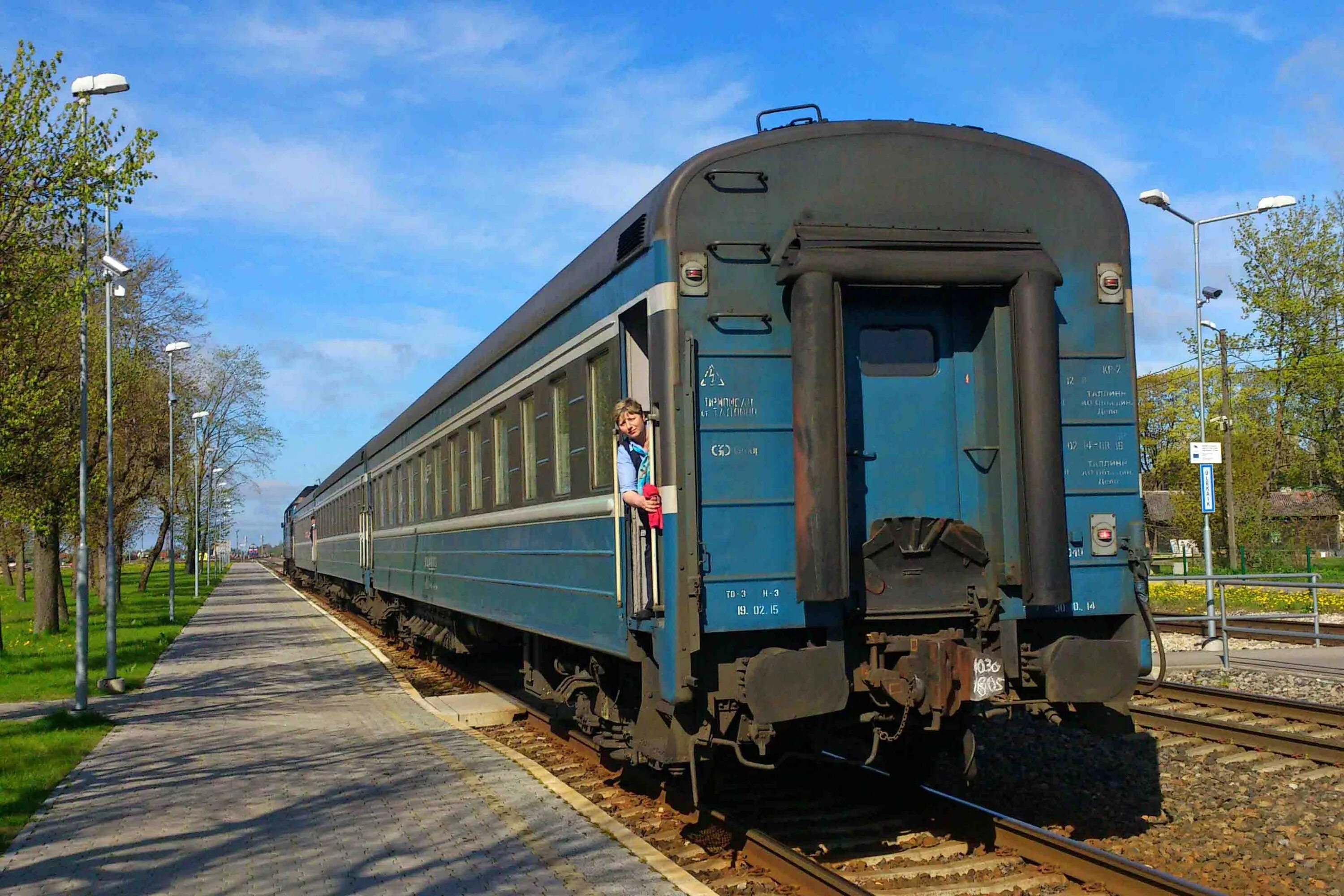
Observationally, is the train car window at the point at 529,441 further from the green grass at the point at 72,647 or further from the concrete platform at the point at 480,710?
the green grass at the point at 72,647

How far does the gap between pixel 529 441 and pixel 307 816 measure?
10.3 ft

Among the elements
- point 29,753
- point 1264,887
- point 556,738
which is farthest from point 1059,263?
point 29,753

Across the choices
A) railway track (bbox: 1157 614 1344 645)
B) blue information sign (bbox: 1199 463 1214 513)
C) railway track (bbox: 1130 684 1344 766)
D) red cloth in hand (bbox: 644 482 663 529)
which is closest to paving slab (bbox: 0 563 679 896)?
red cloth in hand (bbox: 644 482 663 529)

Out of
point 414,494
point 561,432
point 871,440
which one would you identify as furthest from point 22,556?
point 871,440

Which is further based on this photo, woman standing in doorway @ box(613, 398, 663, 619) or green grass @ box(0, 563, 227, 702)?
green grass @ box(0, 563, 227, 702)

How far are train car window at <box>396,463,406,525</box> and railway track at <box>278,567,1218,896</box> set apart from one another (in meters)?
8.63

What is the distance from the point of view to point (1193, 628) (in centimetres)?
2077

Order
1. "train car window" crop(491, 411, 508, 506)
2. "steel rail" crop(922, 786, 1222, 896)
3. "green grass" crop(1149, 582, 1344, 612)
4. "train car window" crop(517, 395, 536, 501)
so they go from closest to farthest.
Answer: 1. "steel rail" crop(922, 786, 1222, 896)
2. "train car window" crop(517, 395, 536, 501)
3. "train car window" crop(491, 411, 508, 506)
4. "green grass" crop(1149, 582, 1344, 612)

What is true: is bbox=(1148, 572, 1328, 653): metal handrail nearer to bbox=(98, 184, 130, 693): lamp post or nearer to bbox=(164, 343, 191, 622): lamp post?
bbox=(98, 184, 130, 693): lamp post

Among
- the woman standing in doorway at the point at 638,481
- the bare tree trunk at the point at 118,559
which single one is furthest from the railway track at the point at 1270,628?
the bare tree trunk at the point at 118,559

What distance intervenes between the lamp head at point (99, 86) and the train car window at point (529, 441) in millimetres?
7489

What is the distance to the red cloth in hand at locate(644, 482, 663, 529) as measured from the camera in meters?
6.38

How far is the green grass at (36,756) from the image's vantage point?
891 cm

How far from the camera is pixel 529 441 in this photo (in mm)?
9797
